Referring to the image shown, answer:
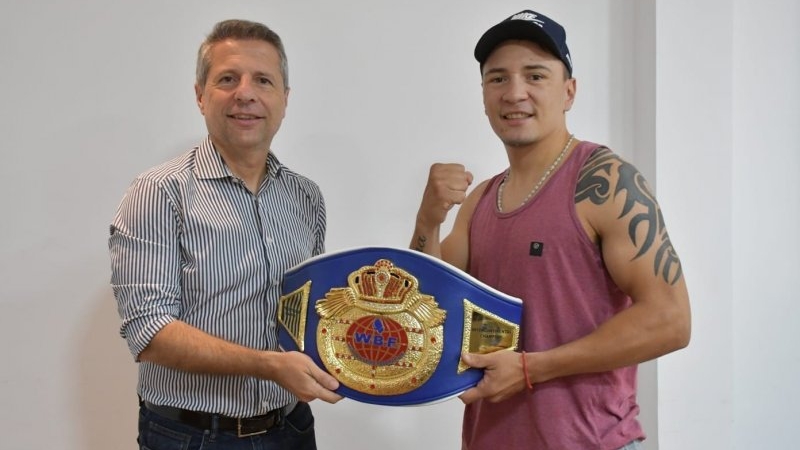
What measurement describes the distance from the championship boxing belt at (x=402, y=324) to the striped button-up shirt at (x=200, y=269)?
0.20 metres

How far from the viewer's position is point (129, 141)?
2059 millimetres

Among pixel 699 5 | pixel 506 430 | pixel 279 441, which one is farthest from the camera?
pixel 699 5

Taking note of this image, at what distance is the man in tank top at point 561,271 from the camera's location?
3.93 feet

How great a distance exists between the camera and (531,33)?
1307 mm

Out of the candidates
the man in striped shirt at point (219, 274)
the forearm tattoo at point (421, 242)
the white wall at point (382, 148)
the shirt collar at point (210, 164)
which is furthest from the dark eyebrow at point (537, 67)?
the white wall at point (382, 148)

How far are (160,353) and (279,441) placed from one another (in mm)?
344

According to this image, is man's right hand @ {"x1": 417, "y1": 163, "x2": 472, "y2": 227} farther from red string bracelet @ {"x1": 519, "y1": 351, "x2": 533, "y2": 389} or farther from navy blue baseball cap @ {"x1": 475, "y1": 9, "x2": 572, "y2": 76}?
red string bracelet @ {"x1": 519, "y1": 351, "x2": 533, "y2": 389}

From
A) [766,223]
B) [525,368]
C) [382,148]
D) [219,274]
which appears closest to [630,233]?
[525,368]

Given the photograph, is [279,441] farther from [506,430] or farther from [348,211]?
[348,211]

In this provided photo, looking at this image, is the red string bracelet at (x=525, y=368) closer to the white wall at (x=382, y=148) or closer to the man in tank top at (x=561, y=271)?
the man in tank top at (x=561, y=271)

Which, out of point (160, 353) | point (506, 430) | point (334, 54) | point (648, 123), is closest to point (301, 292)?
point (160, 353)

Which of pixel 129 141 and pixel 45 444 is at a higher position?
pixel 129 141

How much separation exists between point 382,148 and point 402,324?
95 centimetres

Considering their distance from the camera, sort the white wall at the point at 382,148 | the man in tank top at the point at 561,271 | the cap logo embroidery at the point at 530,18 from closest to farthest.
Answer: the man in tank top at the point at 561,271, the cap logo embroidery at the point at 530,18, the white wall at the point at 382,148
